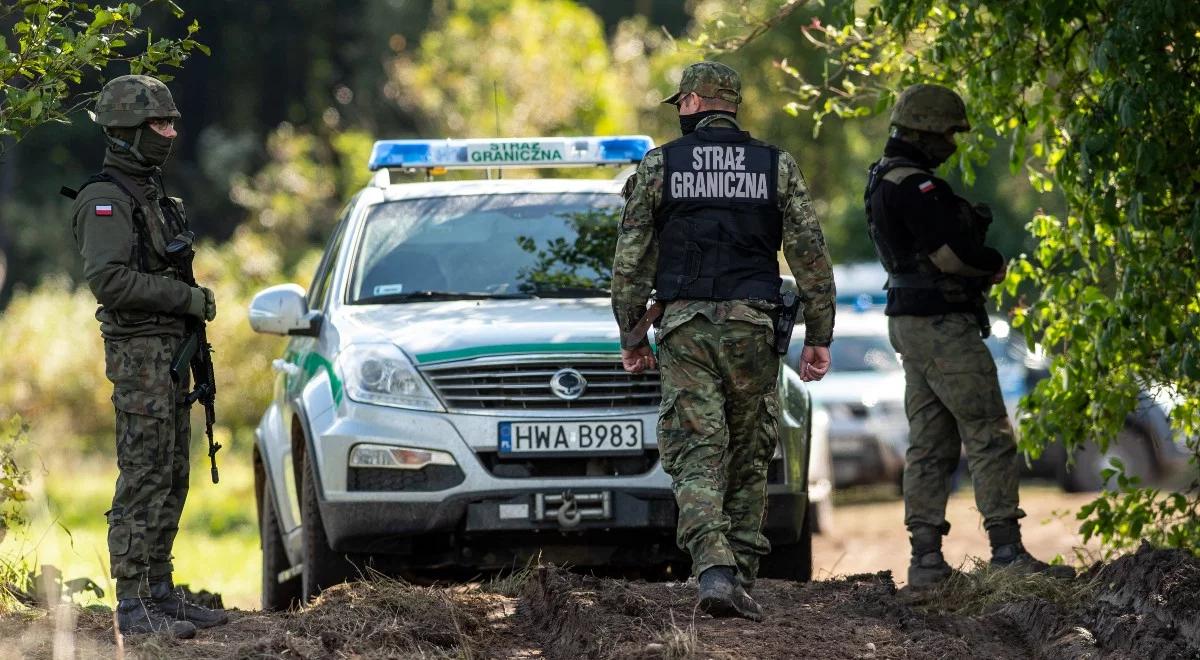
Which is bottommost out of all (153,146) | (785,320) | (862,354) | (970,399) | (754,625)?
(754,625)

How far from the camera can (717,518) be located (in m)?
6.33

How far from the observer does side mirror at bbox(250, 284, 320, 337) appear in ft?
26.3

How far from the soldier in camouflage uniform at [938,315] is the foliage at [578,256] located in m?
1.18

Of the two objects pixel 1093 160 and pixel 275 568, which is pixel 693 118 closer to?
pixel 1093 160

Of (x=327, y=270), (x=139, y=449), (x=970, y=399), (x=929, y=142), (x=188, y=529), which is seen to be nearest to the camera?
(x=139, y=449)

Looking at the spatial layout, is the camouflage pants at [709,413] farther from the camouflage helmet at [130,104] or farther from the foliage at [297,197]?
the foliage at [297,197]

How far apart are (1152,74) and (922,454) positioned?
195cm

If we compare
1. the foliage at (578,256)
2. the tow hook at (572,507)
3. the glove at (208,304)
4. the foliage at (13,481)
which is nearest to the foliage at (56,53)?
the glove at (208,304)

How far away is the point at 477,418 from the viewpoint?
7352 mm

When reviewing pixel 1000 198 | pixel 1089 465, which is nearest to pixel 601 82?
pixel 1000 198

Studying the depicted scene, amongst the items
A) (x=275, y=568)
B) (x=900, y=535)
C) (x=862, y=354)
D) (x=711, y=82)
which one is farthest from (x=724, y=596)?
(x=862, y=354)

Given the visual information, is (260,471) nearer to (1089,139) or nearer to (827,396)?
(1089,139)

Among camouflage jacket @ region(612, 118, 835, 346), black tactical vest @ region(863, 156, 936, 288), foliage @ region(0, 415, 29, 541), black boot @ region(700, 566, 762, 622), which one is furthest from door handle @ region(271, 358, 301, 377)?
black boot @ region(700, 566, 762, 622)

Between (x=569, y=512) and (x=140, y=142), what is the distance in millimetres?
2118
